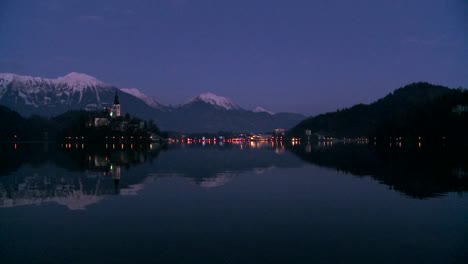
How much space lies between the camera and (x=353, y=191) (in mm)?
29938

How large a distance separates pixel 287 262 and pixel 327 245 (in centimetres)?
260

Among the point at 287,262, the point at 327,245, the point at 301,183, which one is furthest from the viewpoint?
the point at 301,183

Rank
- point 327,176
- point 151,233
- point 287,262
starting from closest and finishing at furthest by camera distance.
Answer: point 287,262 < point 151,233 < point 327,176

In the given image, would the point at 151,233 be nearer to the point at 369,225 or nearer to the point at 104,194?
the point at 369,225

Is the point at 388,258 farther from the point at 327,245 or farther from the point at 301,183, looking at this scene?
the point at 301,183

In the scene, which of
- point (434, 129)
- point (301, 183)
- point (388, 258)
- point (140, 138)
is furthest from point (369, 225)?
point (140, 138)

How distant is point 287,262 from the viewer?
14.0m

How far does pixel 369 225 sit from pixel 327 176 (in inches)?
806

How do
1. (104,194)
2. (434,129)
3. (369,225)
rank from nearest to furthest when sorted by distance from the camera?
(369,225) < (104,194) < (434,129)

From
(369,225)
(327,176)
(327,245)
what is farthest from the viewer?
(327,176)

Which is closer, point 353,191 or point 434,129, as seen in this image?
point 353,191

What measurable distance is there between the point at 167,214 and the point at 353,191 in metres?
13.6

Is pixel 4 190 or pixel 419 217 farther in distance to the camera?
pixel 4 190

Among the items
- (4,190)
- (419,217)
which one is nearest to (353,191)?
(419,217)
